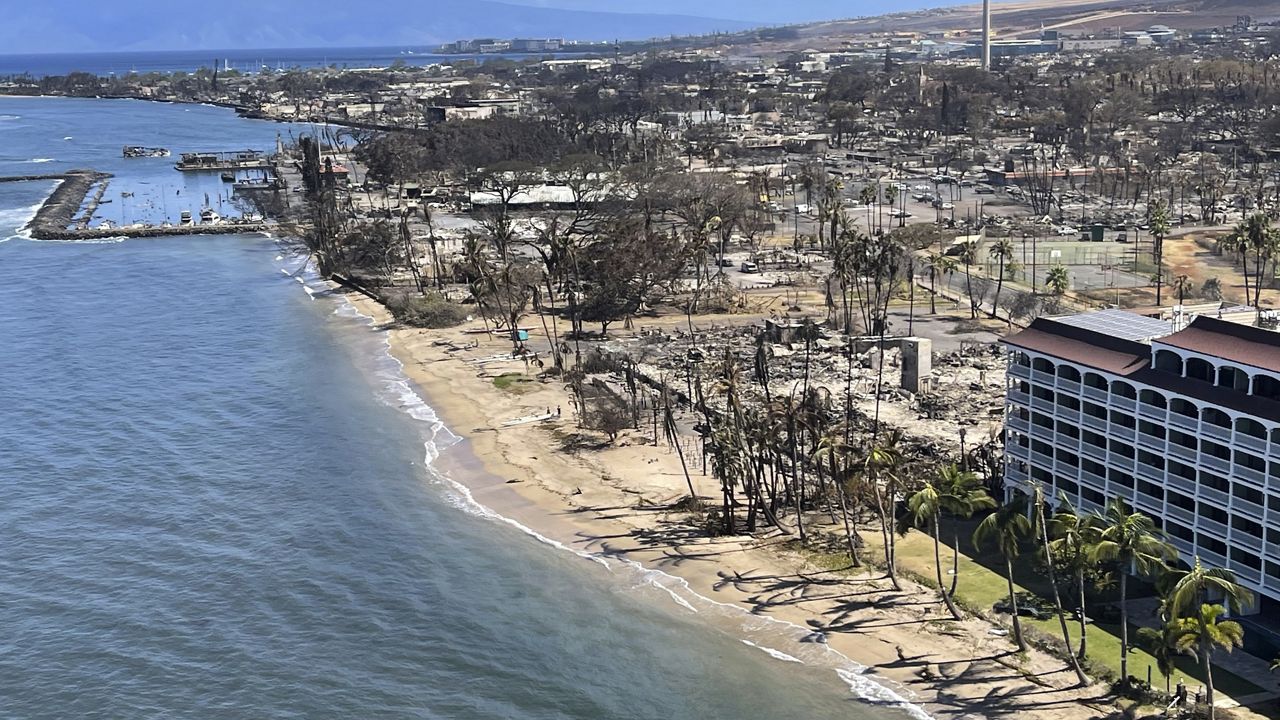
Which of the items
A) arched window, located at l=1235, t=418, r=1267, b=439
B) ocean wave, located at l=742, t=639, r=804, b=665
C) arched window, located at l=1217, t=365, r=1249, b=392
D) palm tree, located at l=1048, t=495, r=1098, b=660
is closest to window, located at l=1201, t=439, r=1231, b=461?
arched window, located at l=1235, t=418, r=1267, b=439

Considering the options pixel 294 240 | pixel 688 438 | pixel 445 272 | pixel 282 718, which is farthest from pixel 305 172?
pixel 282 718

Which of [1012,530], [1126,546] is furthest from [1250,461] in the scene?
[1012,530]

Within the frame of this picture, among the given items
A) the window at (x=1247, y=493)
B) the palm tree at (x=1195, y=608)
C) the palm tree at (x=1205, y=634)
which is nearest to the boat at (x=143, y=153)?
the window at (x=1247, y=493)

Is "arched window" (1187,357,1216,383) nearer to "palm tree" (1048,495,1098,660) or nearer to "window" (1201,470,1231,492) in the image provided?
"window" (1201,470,1231,492)

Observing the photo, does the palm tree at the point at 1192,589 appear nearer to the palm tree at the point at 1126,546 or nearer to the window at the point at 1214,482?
the palm tree at the point at 1126,546

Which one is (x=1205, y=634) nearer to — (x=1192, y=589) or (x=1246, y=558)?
(x=1192, y=589)
